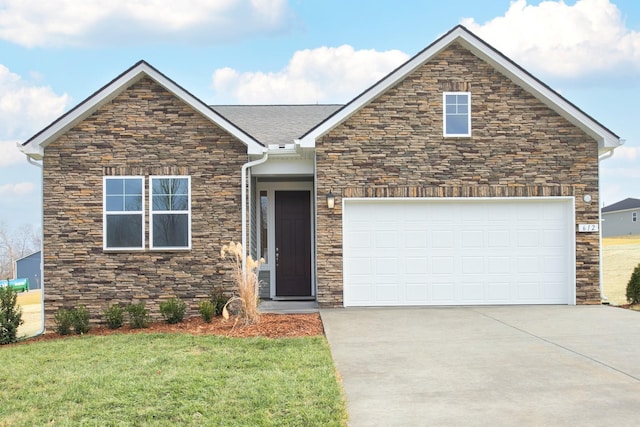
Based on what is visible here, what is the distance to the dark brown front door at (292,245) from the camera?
561 inches

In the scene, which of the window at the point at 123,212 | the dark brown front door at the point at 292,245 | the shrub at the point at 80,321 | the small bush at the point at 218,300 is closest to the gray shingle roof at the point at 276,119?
the dark brown front door at the point at 292,245

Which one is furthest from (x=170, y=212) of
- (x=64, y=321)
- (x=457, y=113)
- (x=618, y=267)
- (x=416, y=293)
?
(x=618, y=267)

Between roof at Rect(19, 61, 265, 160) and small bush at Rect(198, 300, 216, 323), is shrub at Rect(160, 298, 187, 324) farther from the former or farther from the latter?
roof at Rect(19, 61, 265, 160)

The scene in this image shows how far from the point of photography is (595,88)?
16.4 m

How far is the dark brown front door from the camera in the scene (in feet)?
46.8

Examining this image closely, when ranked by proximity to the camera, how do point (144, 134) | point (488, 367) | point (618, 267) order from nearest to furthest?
point (488, 367), point (144, 134), point (618, 267)

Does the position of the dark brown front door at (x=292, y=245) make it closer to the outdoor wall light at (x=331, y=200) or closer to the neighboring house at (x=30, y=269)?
the outdoor wall light at (x=331, y=200)

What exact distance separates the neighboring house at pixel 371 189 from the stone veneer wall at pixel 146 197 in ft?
0.10

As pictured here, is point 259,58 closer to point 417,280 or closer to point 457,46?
point 457,46

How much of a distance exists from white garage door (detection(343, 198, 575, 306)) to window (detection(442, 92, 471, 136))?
1553mm

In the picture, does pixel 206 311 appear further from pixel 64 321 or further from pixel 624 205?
pixel 624 205

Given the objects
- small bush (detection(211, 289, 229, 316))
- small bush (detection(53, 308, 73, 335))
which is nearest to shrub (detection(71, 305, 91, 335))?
small bush (detection(53, 308, 73, 335))

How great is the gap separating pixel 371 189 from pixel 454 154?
6.50 feet

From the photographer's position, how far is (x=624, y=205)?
49.8 meters
